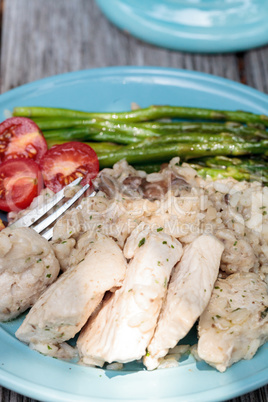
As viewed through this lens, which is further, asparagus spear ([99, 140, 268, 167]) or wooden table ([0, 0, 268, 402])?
wooden table ([0, 0, 268, 402])

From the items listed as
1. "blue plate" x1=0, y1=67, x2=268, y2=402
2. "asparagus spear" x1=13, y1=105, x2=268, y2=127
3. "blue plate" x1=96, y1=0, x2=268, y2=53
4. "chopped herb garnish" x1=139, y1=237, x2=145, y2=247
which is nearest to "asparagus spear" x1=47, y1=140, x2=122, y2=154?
"asparagus spear" x1=13, y1=105, x2=268, y2=127

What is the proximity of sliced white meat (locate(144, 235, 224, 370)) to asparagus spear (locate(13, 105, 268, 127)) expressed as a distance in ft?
7.01

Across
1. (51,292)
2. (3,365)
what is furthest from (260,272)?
(3,365)

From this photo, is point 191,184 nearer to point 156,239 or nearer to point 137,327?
point 156,239

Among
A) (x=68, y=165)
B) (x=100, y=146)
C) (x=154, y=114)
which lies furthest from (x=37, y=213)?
(x=154, y=114)

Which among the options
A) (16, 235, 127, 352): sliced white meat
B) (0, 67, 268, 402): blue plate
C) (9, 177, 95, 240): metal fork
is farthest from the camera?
(9, 177, 95, 240): metal fork

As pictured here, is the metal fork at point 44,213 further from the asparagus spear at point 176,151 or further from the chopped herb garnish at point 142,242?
the chopped herb garnish at point 142,242

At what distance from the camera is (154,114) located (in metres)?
5.54

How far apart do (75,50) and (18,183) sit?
376 cm

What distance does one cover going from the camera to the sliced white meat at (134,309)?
11.1 ft

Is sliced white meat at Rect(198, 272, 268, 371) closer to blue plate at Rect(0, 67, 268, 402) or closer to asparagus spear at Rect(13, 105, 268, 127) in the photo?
blue plate at Rect(0, 67, 268, 402)

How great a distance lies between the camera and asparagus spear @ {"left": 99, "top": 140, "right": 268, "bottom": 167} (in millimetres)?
5129

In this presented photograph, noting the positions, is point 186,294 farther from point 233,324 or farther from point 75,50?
point 75,50

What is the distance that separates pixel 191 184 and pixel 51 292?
1861mm
